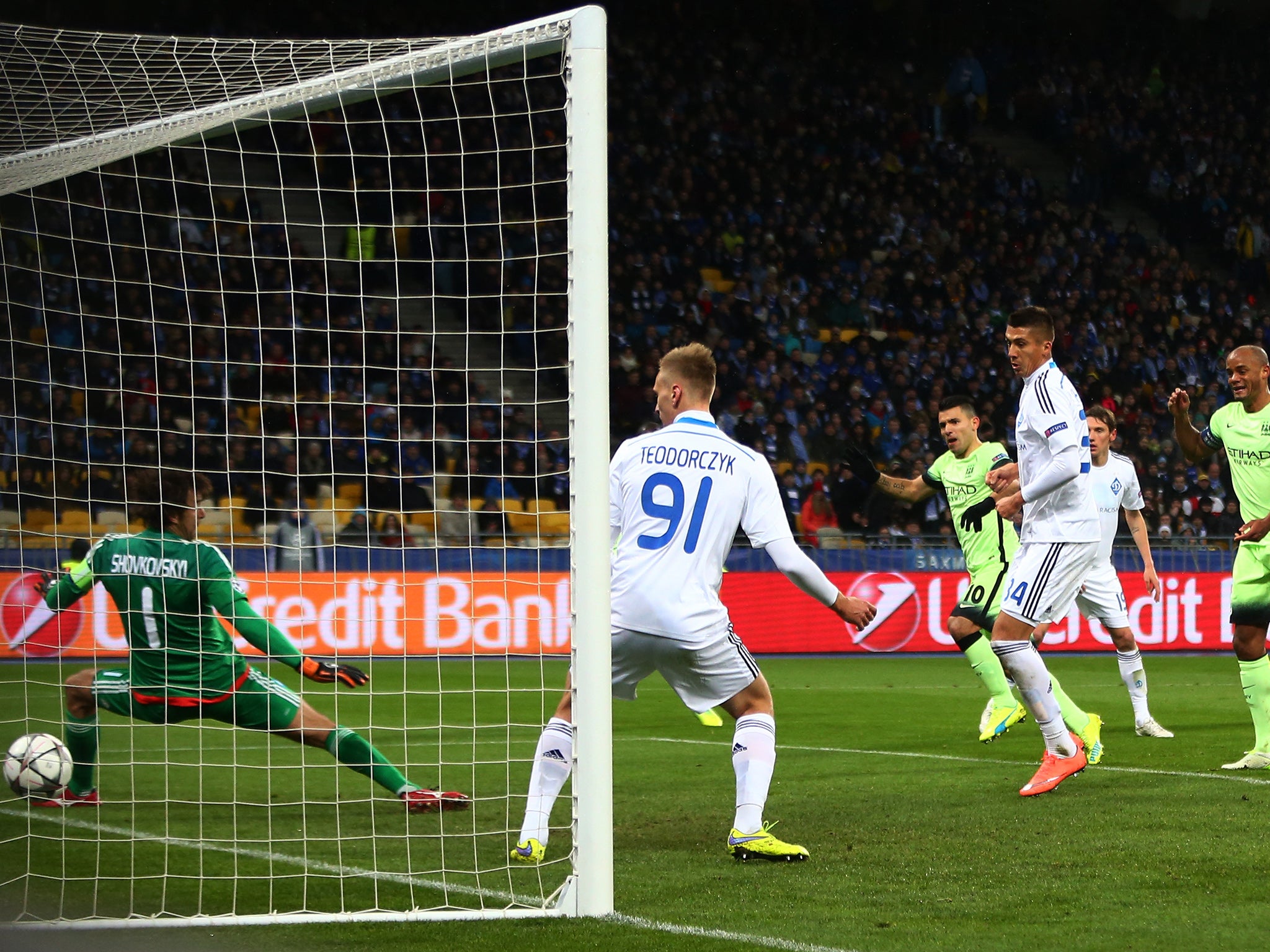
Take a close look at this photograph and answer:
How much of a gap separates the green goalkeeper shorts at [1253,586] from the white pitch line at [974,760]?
97 centimetres

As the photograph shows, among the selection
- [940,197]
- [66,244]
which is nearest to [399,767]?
[66,244]

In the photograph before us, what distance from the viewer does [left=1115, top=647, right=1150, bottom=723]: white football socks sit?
10.4 meters

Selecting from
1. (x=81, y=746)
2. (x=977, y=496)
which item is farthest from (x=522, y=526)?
(x=81, y=746)

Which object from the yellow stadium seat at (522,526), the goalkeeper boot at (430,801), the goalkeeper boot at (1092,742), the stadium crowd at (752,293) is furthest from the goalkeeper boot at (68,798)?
the yellow stadium seat at (522,526)

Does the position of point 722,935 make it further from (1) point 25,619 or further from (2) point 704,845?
(1) point 25,619

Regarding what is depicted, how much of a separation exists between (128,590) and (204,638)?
0.41 m

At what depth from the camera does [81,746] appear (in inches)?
285

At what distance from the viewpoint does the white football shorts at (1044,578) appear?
7676 mm

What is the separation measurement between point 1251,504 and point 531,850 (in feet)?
16.9

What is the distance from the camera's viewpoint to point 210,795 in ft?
26.3

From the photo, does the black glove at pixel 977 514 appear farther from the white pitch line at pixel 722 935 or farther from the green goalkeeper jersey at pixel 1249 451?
the white pitch line at pixel 722 935

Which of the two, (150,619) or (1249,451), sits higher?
(1249,451)

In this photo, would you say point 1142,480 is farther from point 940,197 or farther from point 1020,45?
point 1020,45

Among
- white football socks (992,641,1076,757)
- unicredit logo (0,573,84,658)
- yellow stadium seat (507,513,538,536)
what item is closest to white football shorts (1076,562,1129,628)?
white football socks (992,641,1076,757)
